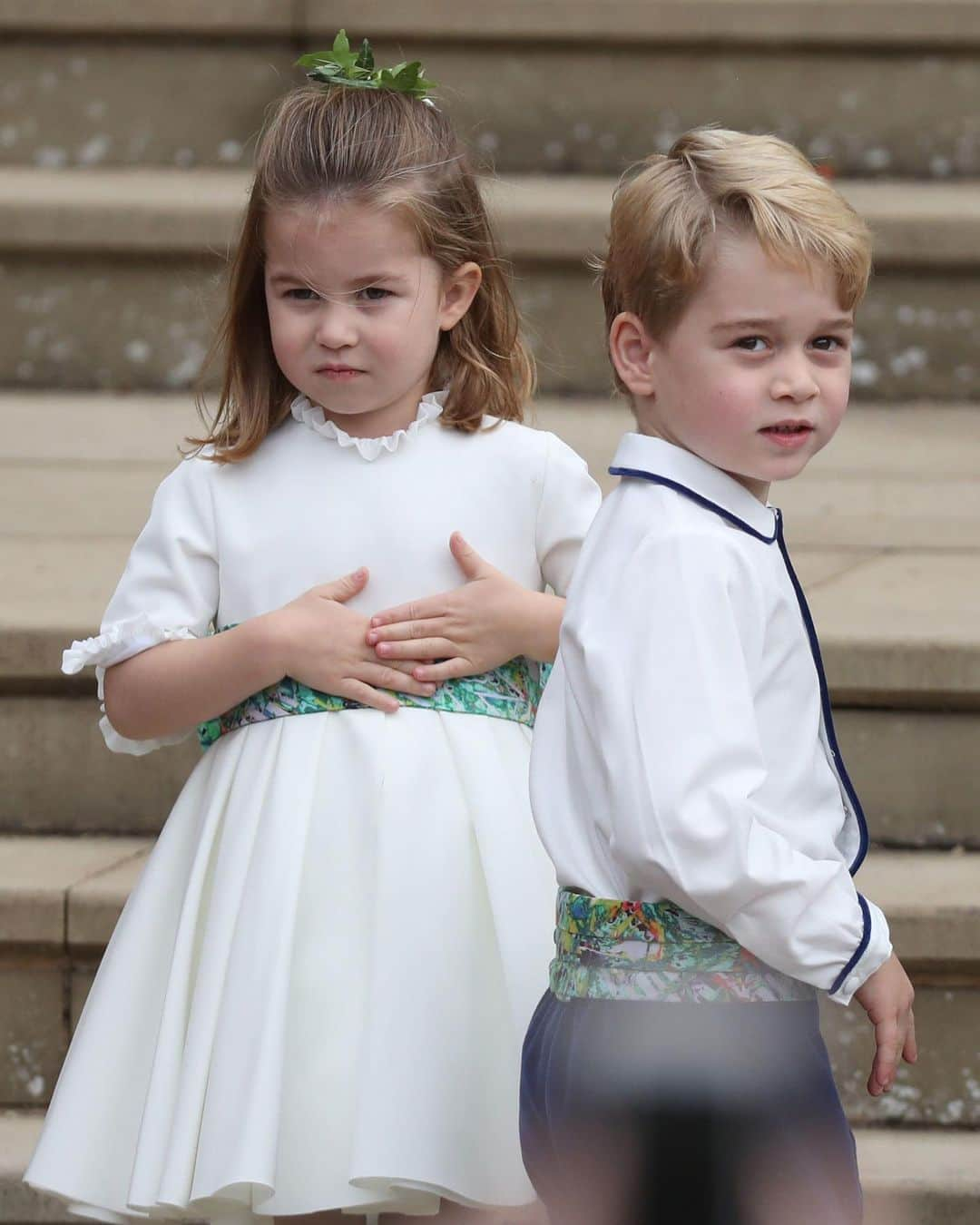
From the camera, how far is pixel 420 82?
1.73m

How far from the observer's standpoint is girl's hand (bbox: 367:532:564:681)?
1639 millimetres

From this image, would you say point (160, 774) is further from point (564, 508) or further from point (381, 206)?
point (381, 206)

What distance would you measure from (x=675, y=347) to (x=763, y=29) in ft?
6.66

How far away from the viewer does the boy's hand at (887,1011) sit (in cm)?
129

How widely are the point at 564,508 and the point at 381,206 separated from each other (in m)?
0.32

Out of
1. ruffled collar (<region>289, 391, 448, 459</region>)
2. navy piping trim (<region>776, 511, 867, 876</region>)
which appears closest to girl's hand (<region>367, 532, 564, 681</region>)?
ruffled collar (<region>289, 391, 448, 459</region>)

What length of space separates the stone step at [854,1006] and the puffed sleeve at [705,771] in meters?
0.73

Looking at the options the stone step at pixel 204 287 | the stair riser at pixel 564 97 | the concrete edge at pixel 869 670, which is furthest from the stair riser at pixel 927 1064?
the stair riser at pixel 564 97

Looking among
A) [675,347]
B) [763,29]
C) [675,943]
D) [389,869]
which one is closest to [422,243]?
[675,347]

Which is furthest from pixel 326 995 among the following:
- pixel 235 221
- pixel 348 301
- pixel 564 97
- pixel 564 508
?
pixel 564 97

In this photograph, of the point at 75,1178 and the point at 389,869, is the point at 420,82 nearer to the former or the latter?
the point at 389,869

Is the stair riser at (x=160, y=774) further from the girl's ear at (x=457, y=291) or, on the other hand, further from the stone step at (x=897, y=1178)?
the girl's ear at (x=457, y=291)

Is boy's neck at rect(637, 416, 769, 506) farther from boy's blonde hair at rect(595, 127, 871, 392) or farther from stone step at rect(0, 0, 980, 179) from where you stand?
stone step at rect(0, 0, 980, 179)

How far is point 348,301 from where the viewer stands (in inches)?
63.7
